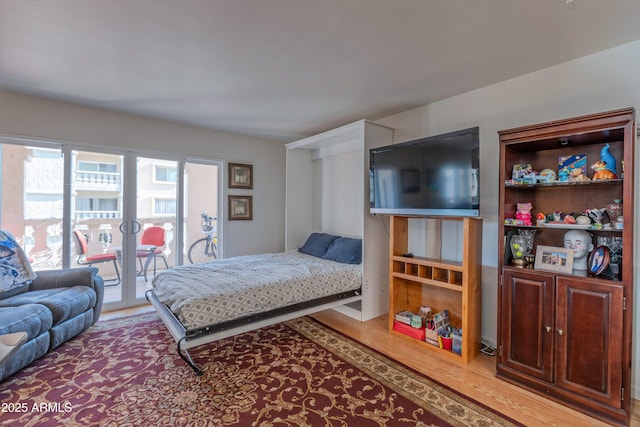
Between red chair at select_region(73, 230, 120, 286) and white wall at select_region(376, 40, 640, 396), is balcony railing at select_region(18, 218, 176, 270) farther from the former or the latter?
white wall at select_region(376, 40, 640, 396)

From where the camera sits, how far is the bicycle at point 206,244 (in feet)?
14.5

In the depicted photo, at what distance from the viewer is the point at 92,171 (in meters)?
3.62

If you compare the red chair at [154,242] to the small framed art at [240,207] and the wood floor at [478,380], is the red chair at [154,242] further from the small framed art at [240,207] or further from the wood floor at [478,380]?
the wood floor at [478,380]

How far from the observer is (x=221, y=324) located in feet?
7.50

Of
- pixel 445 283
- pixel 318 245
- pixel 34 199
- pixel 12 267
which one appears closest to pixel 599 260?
pixel 445 283

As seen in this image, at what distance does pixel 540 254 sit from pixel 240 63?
9.21ft

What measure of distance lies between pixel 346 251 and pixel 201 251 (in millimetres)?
2341

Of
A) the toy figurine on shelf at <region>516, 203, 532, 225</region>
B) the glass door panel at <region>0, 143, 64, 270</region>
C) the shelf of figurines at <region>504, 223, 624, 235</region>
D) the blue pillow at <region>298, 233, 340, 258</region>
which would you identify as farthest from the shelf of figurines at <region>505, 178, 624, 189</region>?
the glass door panel at <region>0, 143, 64, 270</region>

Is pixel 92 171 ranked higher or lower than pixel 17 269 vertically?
higher

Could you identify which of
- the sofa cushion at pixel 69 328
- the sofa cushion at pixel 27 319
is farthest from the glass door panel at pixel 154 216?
the sofa cushion at pixel 27 319

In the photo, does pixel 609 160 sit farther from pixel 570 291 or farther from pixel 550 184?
pixel 570 291

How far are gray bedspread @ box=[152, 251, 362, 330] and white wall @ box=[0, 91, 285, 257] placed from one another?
4.25ft

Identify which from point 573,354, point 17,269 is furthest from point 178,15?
point 573,354

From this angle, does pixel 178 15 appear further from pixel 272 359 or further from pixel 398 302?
pixel 398 302
